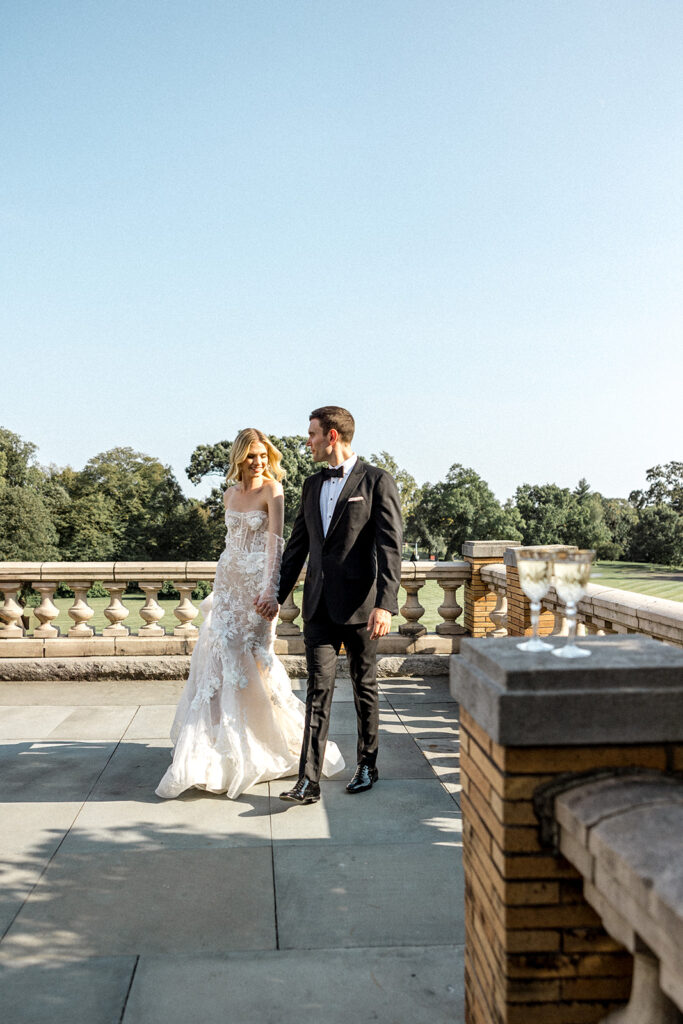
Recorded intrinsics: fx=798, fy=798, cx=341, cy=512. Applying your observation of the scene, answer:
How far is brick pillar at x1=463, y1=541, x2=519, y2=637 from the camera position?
28.9 feet

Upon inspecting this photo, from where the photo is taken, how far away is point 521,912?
2078mm

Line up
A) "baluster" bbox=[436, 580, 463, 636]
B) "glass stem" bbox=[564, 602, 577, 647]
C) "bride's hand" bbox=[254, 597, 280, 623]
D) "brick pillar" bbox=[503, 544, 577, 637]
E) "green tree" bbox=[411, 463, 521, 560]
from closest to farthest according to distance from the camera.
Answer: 1. "glass stem" bbox=[564, 602, 577, 647]
2. "bride's hand" bbox=[254, 597, 280, 623]
3. "brick pillar" bbox=[503, 544, 577, 637]
4. "baluster" bbox=[436, 580, 463, 636]
5. "green tree" bbox=[411, 463, 521, 560]

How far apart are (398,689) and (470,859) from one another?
5.67 metres

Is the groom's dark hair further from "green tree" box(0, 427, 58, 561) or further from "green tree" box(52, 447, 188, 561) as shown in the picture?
"green tree" box(52, 447, 188, 561)

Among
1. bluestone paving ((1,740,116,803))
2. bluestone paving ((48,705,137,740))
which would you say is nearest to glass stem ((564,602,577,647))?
bluestone paving ((1,740,116,803))

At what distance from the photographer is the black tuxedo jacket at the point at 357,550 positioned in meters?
5.02

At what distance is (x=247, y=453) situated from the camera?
5512 millimetres

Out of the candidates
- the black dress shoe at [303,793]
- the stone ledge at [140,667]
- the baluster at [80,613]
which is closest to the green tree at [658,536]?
the stone ledge at [140,667]

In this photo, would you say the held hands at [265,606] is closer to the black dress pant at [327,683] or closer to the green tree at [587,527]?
the black dress pant at [327,683]

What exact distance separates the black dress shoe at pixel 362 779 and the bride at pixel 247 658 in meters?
0.30

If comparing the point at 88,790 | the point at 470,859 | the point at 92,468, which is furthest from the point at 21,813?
the point at 92,468

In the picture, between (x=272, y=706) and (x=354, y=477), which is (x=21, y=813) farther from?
(x=354, y=477)

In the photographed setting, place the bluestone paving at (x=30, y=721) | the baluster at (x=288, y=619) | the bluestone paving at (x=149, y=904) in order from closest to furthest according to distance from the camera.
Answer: the bluestone paving at (x=149, y=904)
the bluestone paving at (x=30, y=721)
the baluster at (x=288, y=619)

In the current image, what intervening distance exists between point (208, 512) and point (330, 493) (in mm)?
53547
